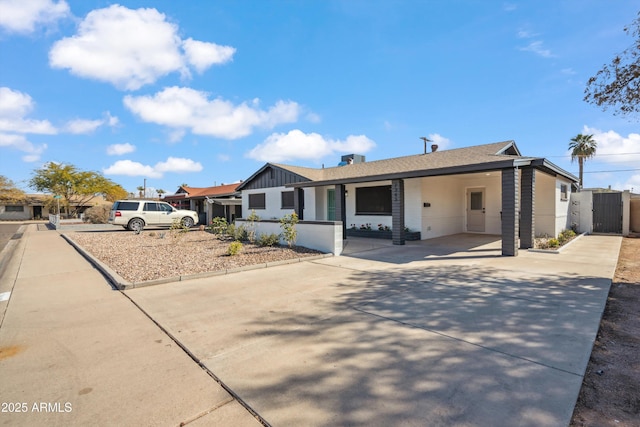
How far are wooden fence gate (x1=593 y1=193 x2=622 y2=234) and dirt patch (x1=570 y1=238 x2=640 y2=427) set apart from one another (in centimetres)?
1274

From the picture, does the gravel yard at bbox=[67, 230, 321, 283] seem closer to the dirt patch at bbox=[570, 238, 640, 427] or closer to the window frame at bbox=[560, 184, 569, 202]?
the dirt patch at bbox=[570, 238, 640, 427]

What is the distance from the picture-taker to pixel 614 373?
2.80 m

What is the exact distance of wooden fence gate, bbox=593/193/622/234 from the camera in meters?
14.2

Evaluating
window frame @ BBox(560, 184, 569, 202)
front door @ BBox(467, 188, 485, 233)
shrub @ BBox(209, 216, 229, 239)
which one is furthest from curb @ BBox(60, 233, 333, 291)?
window frame @ BBox(560, 184, 569, 202)

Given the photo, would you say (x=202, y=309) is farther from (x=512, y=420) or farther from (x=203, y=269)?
(x=512, y=420)

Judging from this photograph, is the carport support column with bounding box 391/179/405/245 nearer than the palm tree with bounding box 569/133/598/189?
Yes

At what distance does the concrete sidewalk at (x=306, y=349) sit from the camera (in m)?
2.36

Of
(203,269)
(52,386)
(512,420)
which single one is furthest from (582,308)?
(203,269)

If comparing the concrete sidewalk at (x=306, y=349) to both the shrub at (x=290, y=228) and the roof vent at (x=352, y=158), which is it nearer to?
the shrub at (x=290, y=228)

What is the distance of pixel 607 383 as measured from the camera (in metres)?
2.65

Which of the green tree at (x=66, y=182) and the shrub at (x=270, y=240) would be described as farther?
the green tree at (x=66, y=182)

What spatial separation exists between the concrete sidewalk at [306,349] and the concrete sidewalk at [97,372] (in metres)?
0.02

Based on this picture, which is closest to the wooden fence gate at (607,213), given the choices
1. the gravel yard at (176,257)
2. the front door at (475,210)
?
the front door at (475,210)

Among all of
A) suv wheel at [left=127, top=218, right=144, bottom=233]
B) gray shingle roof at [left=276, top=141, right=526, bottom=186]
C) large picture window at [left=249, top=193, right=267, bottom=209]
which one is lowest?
suv wheel at [left=127, top=218, right=144, bottom=233]
